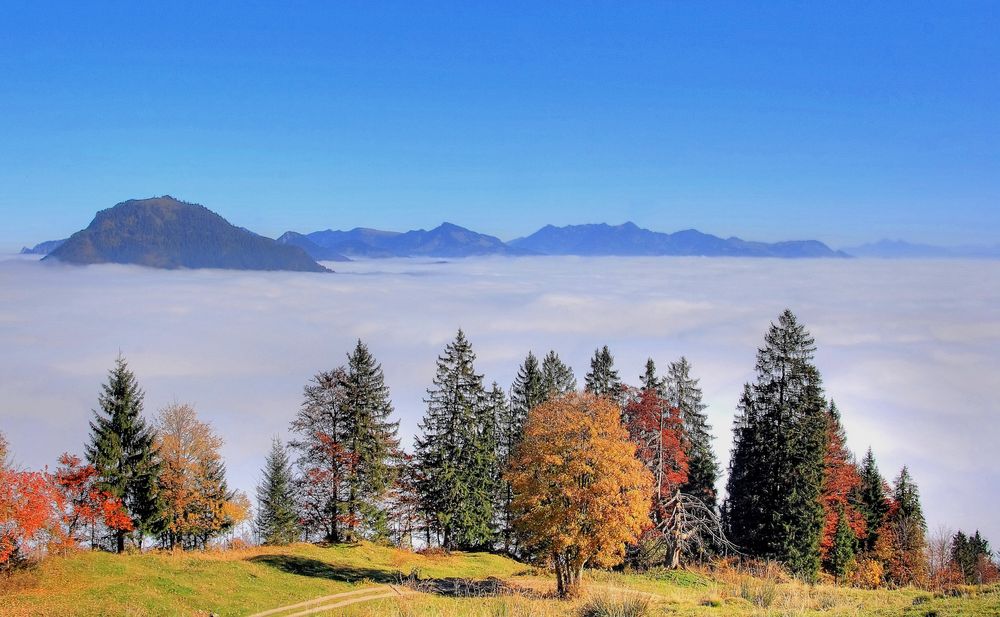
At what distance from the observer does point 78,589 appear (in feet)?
91.3

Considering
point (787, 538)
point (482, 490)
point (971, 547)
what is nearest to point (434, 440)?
point (482, 490)

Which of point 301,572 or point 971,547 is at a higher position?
point 301,572

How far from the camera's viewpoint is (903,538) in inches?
1961

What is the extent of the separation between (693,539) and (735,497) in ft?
30.9

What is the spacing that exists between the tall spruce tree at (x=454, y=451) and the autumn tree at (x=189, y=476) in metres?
13.3

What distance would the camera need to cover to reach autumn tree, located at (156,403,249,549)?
43.0 m

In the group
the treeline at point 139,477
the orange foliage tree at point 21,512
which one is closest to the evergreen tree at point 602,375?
the treeline at point 139,477

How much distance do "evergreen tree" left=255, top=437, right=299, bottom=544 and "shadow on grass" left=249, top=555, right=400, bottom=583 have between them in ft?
81.1

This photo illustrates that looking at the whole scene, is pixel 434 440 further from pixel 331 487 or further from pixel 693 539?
pixel 693 539

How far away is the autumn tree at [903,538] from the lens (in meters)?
48.4

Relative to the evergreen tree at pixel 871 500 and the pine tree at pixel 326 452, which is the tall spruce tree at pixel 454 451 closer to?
the pine tree at pixel 326 452

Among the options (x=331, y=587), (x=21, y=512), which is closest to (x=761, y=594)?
(x=331, y=587)

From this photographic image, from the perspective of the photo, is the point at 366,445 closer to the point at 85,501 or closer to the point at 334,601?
the point at 334,601

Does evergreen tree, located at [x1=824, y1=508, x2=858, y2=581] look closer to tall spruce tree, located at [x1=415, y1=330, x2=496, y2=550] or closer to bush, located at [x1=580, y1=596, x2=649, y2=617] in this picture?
tall spruce tree, located at [x1=415, y1=330, x2=496, y2=550]
